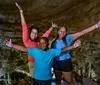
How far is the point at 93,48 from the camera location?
575 cm

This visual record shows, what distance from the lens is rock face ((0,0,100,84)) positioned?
5.65m

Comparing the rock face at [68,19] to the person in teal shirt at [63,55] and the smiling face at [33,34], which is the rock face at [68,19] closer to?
the person in teal shirt at [63,55]

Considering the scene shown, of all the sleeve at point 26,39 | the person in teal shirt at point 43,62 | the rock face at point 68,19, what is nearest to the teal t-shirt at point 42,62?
the person in teal shirt at point 43,62

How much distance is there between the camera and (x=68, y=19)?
6.71 meters

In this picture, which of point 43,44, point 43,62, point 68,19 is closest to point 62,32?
point 43,44

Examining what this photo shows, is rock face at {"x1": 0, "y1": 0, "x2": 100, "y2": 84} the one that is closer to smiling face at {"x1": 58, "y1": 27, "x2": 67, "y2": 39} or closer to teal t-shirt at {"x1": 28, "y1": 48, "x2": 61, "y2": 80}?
smiling face at {"x1": 58, "y1": 27, "x2": 67, "y2": 39}

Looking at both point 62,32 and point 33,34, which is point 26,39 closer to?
point 33,34

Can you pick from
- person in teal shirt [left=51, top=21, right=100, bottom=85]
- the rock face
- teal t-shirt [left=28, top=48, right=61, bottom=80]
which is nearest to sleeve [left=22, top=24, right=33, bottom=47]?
teal t-shirt [left=28, top=48, right=61, bottom=80]

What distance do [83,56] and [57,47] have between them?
254 cm

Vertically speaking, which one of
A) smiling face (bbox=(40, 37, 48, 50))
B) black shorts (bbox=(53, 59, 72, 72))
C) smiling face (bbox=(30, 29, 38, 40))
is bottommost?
black shorts (bbox=(53, 59, 72, 72))

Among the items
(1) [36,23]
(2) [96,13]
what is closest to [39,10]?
(1) [36,23]

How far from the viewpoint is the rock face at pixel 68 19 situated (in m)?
5.65

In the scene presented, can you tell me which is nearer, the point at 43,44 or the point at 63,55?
the point at 43,44

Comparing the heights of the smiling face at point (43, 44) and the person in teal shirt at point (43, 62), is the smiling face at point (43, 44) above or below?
above
